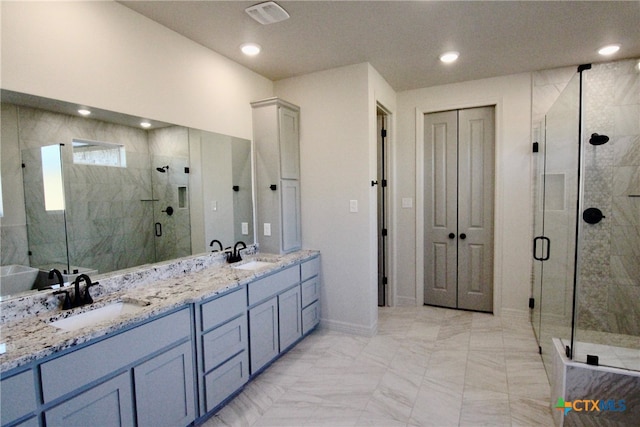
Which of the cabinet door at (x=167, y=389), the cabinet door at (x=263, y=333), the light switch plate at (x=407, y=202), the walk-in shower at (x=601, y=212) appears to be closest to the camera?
the cabinet door at (x=167, y=389)

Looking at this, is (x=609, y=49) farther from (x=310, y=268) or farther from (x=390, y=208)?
(x=310, y=268)

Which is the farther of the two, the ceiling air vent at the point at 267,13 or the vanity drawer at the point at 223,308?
the ceiling air vent at the point at 267,13

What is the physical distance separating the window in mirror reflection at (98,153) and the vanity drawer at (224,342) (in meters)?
1.27

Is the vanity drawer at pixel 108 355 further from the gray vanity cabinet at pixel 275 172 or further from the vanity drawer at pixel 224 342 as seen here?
the gray vanity cabinet at pixel 275 172

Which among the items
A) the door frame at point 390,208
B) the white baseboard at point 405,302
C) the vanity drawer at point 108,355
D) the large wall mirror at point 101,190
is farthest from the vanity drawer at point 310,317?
the vanity drawer at point 108,355

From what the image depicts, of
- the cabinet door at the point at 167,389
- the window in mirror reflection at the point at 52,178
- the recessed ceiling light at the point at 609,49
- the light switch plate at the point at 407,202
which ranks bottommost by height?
the cabinet door at the point at 167,389

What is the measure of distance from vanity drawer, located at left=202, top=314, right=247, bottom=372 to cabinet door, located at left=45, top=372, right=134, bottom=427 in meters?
0.48

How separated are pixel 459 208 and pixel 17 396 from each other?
12.8ft

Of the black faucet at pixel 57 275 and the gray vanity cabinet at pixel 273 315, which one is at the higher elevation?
the black faucet at pixel 57 275

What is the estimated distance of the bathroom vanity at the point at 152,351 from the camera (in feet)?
4.23

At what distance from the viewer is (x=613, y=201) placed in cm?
309

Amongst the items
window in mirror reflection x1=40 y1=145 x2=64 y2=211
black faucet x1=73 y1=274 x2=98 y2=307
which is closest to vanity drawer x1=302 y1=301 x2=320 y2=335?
black faucet x1=73 y1=274 x2=98 y2=307

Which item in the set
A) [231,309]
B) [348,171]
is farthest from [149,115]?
[348,171]

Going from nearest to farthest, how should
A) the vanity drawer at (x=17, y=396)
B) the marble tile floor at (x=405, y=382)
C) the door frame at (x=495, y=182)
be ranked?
the vanity drawer at (x=17, y=396)
the marble tile floor at (x=405, y=382)
the door frame at (x=495, y=182)
